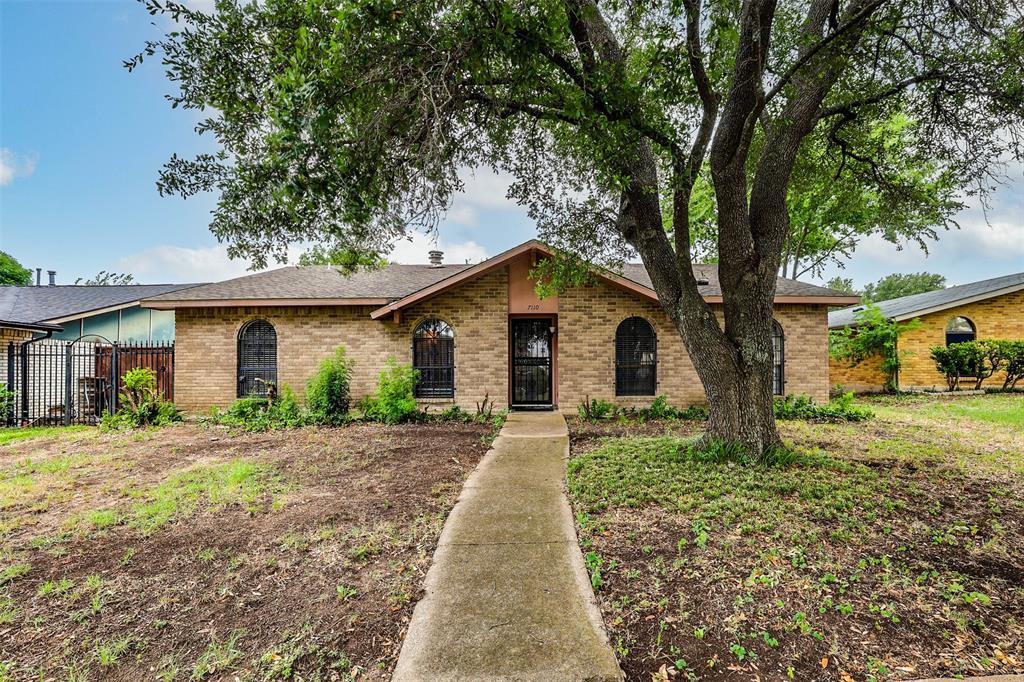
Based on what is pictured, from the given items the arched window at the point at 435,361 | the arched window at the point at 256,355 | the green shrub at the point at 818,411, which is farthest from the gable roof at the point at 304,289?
the green shrub at the point at 818,411

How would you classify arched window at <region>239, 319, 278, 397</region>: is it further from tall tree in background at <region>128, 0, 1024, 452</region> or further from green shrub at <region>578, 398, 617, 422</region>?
green shrub at <region>578, 398, 617, 422</region>

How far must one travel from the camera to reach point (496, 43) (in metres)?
4.20

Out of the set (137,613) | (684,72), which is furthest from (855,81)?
(137,613)

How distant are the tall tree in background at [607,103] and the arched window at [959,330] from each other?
1230 cm

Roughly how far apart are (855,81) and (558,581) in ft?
26.5

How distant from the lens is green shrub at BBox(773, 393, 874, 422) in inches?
381

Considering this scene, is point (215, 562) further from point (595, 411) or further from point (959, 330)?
point (959, 330)

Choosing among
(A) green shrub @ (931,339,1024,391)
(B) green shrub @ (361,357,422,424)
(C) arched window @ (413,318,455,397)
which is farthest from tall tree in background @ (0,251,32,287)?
(A) green shrub @ (931,339,1024,391)

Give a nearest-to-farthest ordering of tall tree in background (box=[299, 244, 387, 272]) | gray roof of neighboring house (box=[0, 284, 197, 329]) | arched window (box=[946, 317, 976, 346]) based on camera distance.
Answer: tall tree in background (box=[299, 244, 387, 272])
gray roof of neighboring house (box=[0, 284, 197, 329])
arched window (box=[946, 317, 976, 346])

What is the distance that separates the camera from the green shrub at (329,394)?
377 inches

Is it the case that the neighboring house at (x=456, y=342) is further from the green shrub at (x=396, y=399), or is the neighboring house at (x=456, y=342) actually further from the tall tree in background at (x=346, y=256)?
the tall tree in background at (x=346, y=256)

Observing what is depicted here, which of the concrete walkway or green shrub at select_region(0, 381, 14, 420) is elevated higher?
green shrub at select_region(0, 381, 14, 420)

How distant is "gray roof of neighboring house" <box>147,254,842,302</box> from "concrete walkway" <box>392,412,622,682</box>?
7.15m

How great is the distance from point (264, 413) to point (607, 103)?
30.5ft
